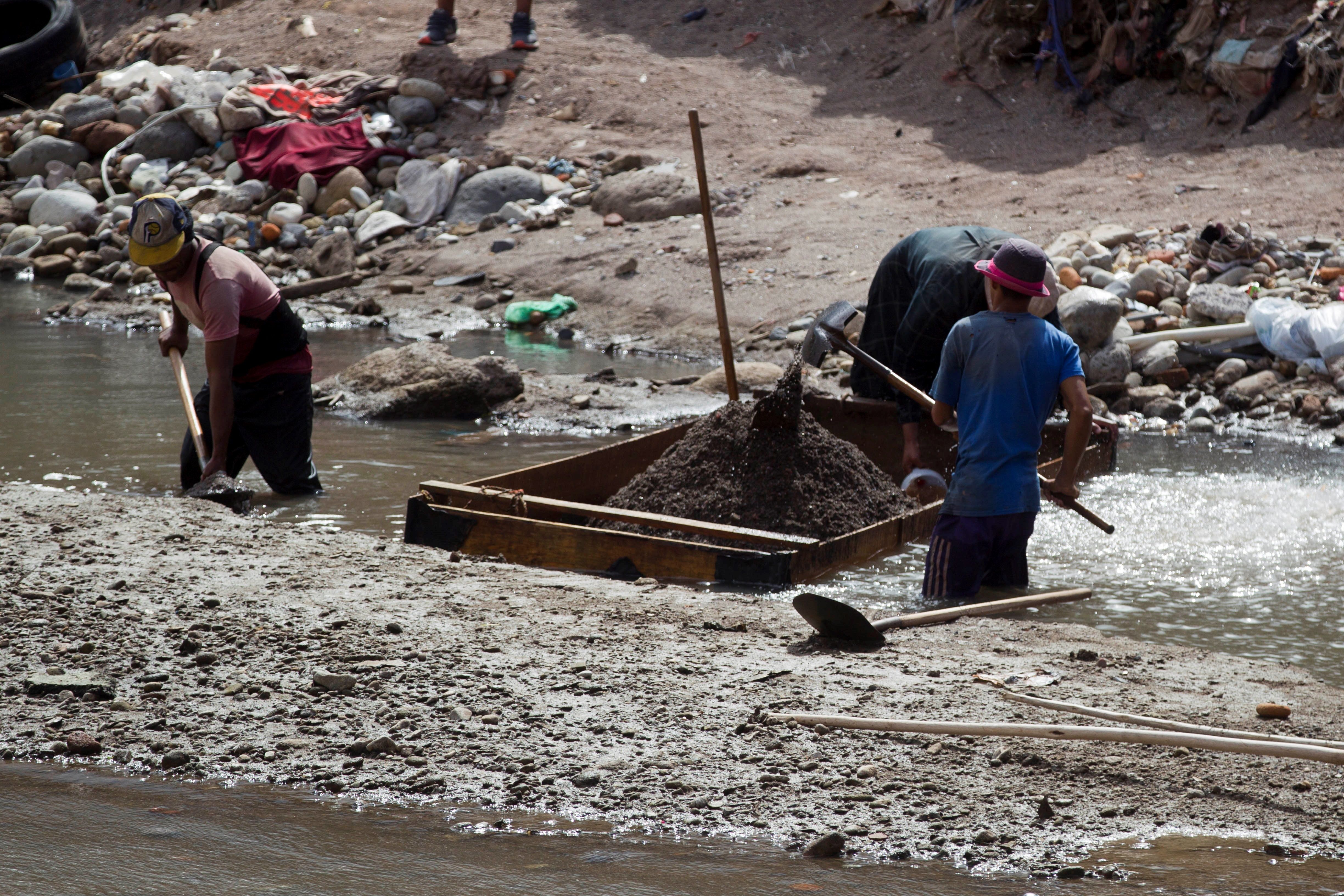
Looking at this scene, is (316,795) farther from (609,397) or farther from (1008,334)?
(609,397)

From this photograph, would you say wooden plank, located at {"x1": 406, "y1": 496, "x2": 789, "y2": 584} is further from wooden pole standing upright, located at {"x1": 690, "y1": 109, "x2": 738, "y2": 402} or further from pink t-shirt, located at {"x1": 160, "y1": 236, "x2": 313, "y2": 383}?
wooden pole standing upright, located at {"x1": 690, "y1": 109, "x2": 738, "y2": 402}

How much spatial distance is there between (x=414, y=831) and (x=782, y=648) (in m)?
1.57

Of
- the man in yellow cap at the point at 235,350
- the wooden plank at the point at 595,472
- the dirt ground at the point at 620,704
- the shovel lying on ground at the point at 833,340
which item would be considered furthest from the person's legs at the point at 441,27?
the dirt ground at the point at 620,704

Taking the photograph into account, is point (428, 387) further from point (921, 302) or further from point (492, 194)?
→ point (492, 194)

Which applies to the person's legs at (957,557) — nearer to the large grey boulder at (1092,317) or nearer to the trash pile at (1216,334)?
the trash pile at (1216,334)

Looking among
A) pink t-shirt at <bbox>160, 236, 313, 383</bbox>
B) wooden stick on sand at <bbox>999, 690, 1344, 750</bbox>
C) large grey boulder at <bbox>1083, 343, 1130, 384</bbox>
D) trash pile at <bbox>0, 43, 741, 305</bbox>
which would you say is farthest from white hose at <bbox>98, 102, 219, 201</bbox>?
wooden stick on sand at <bbox>999, 690, 1344, 750</bbox>

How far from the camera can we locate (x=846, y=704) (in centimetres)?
368

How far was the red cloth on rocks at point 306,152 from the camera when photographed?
1557 centimetres

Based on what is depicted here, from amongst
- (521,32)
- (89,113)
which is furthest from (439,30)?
(89,113)

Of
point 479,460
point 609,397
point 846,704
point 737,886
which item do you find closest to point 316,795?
point 737,886

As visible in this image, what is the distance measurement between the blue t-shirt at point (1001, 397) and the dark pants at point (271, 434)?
3326 mm

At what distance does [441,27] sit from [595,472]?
1305 cm

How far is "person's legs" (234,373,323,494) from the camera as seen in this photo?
6.46 m

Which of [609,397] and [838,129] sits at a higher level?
[838,129]
